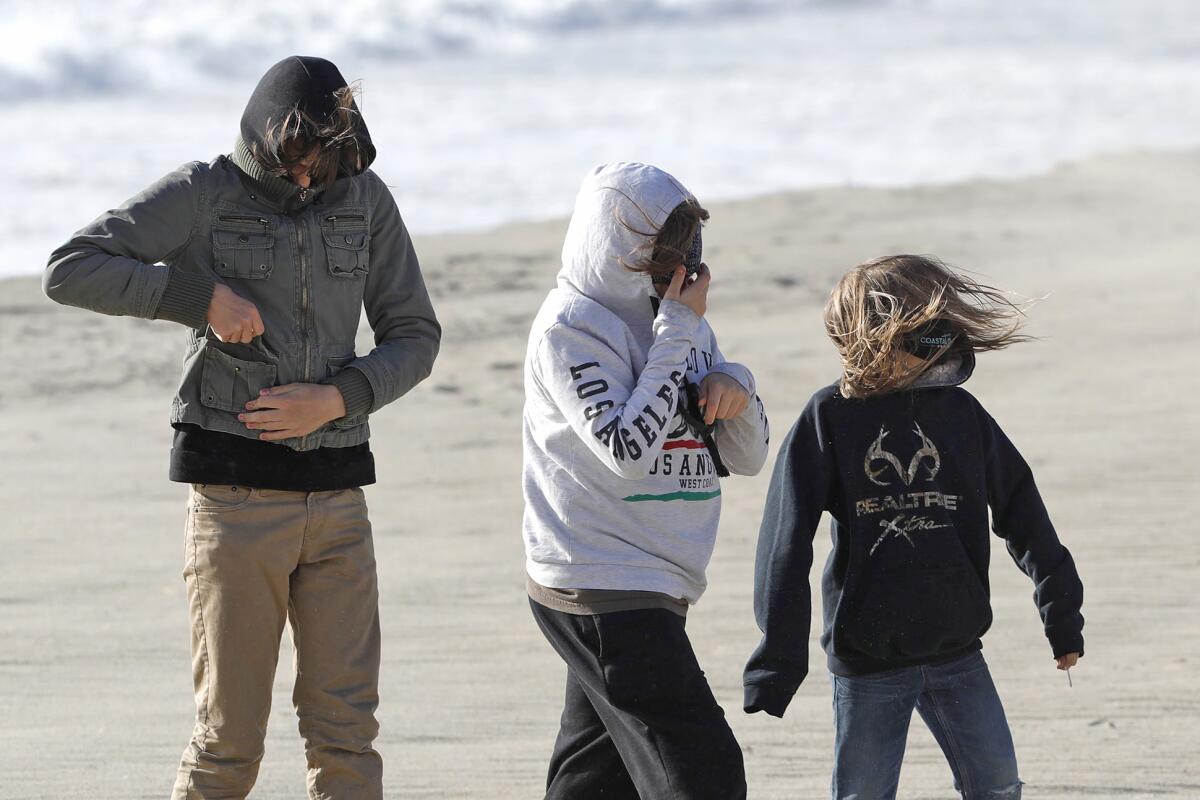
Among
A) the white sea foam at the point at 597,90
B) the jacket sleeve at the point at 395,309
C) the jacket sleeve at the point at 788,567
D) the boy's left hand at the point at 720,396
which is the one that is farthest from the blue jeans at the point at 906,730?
the white sea foam at the point at 597,90

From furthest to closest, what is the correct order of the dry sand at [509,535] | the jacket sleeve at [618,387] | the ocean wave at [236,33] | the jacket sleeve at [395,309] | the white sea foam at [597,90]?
the ocean wave at [236,33] → the white sea foam at [597,90] → the dry sand at [509,535] → the jacket sleeve at [395,309] → the jacket sleeve at [618,387]

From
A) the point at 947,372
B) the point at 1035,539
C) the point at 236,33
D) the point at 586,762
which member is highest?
the point at 947,372

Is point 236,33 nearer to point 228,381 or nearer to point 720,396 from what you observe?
point 228,381

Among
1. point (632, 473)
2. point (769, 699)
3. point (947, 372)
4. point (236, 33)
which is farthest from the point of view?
point (236, 33)

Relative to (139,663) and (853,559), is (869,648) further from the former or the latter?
(139,663)

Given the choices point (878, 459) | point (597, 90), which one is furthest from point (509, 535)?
point (597, 90)

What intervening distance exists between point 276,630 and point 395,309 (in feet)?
2.44

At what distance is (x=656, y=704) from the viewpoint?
3055 mm

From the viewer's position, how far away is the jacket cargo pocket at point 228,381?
319 centimetres

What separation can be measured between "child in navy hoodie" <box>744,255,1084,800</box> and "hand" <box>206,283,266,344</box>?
110 cm

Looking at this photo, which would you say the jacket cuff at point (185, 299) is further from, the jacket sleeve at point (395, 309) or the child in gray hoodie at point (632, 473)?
the child in gray hoodie at point (632, 473)

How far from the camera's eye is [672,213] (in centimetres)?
318

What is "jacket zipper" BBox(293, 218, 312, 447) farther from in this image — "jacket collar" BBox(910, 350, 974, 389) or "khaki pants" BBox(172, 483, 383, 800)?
"jacket collar" BBox(910, 350, 974, 389)

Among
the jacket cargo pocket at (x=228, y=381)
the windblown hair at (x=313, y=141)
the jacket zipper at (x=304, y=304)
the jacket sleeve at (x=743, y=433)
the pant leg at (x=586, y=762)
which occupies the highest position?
the windblown hair at (x=313, y=141)
